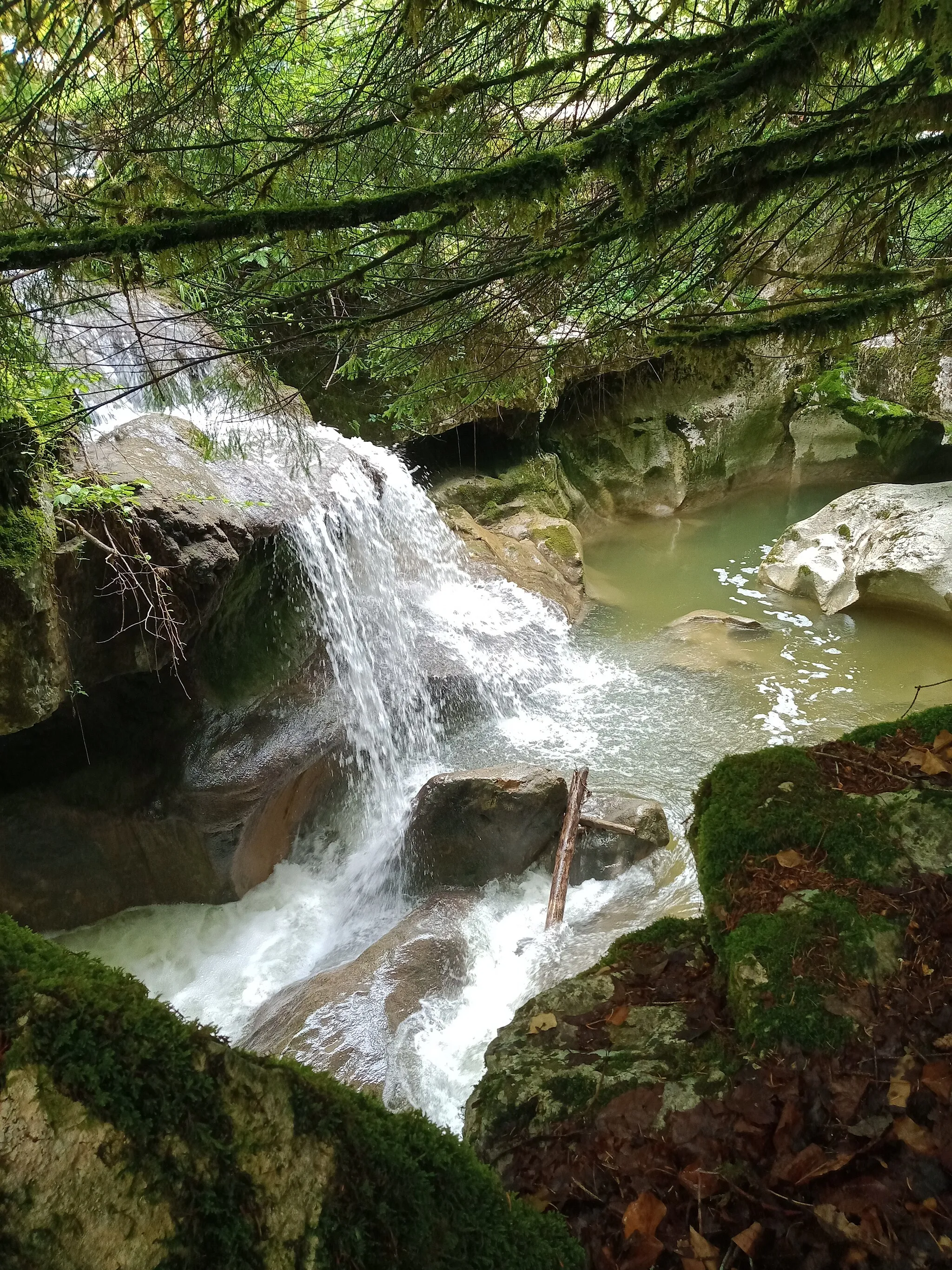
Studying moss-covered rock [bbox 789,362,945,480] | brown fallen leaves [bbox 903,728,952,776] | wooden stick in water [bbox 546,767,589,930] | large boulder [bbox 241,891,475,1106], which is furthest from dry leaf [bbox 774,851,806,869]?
moss-covered rock [bbox 789,362,945,480]

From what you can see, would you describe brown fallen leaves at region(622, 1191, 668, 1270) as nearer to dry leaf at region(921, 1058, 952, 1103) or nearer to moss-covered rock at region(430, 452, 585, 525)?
dry leaf at region(921, 1058, 952, 1103)

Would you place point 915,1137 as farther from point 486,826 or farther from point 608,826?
point 486,826

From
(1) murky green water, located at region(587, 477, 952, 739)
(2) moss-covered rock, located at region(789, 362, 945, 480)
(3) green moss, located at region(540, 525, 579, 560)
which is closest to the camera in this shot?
(1) murky green water, located at region(587, 477, 952, 739)

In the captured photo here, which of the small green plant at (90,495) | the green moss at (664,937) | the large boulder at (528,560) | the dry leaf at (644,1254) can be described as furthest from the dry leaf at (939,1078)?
the large boulder at (528,560)

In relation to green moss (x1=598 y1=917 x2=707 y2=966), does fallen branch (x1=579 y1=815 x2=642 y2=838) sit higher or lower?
lower

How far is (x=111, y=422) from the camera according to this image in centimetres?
707

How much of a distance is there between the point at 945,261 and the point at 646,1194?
3894 mm

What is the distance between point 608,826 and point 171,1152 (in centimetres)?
503

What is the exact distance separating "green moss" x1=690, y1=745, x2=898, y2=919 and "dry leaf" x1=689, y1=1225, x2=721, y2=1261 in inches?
38.6

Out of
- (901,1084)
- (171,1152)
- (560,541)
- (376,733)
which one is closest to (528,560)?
(560,541)

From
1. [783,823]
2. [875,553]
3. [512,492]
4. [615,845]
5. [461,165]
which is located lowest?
[615,845]

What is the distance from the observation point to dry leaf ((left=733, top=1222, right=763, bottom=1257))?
151cm

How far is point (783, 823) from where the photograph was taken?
8.09ft

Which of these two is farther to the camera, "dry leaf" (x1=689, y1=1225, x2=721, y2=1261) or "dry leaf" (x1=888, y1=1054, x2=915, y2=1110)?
"dry leaf" (x1=888, y1=1054, x2=915, y2=1110)
